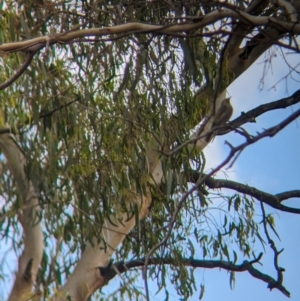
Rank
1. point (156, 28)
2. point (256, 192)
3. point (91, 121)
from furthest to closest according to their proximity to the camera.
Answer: point (256, 192)
point (91, 121)
point (156, 28)

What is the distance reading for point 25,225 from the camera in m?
3.41

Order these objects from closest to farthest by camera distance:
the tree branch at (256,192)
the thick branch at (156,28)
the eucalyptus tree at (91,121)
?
the thick branch at (156,28)
the eucalyptus tree at (91,121)
the tree branch at (256,192)

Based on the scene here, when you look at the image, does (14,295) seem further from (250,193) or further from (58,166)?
(250,193)

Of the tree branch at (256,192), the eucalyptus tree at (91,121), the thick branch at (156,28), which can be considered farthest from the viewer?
the tree branch at (256,192)

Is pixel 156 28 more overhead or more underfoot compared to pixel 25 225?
more underfoot

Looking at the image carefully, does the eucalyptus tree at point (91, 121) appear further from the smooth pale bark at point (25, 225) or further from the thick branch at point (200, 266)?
the thick branch at point (200, 266)

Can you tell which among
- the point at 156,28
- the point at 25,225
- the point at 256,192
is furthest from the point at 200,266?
the point at 156,28

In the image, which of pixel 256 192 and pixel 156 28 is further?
pixel 256 192

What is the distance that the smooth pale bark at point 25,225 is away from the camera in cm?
322

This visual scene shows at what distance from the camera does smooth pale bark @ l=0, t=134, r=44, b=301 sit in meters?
3.22

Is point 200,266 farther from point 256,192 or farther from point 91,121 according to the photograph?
point 91,121

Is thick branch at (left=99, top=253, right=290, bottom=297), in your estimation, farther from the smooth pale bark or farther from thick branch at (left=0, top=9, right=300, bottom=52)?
thick branch at (left=0, top=9, right=300, bottom=52)

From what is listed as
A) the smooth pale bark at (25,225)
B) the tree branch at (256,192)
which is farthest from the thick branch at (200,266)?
the smooth pale bark at (25,225)

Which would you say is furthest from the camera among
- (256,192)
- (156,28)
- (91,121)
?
(256,192)
